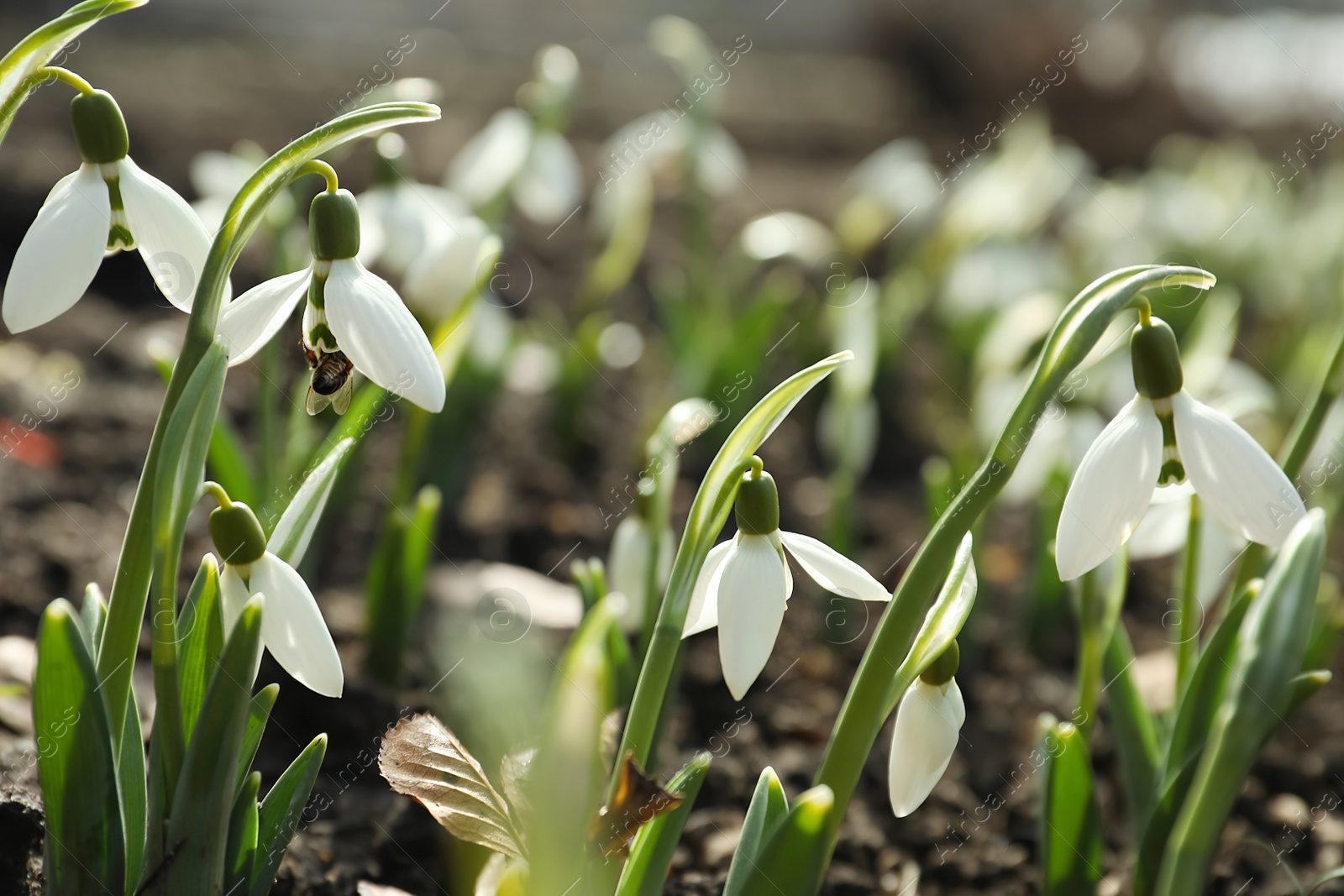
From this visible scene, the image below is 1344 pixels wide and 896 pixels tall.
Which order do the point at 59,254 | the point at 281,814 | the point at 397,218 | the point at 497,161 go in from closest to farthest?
the point at 59,254
the point at 281,814
the point at 397,218
the point at 497,161

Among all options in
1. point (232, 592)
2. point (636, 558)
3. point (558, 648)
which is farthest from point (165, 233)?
point (558, 648)

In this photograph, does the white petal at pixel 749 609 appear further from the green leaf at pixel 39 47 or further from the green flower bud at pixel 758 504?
the green leaf at pixel 39 47

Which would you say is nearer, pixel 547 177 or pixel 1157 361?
pixel 1157 361

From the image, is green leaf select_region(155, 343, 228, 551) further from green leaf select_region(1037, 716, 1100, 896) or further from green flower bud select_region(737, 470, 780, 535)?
green leaf select_region(1037, 716, 1100, 896)

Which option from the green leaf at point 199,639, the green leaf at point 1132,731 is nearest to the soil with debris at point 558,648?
the green leaf at point 1132,731

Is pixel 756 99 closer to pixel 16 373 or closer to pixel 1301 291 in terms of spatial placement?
pixel 1301 291

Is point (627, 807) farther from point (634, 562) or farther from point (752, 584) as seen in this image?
point (634, 562)
